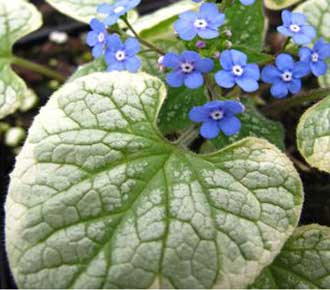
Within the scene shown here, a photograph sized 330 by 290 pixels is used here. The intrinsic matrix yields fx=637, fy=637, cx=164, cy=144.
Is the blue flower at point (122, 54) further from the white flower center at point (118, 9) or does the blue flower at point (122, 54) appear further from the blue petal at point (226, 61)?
the blue petal at point (226, 61)

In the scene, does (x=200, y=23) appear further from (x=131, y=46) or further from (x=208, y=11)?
(x=131, y=46)

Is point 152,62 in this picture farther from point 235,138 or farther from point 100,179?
point 100,179

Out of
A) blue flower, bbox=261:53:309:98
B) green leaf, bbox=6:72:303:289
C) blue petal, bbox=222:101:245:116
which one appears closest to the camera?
green leaf, bbox=6:72:303:289

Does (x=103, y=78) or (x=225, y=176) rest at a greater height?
(x=103, y=78)

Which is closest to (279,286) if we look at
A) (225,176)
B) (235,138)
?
(225,176)

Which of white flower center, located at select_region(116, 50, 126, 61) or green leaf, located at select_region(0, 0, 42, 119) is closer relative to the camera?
white flower center, located at select_region(116, 50, 126, 61)

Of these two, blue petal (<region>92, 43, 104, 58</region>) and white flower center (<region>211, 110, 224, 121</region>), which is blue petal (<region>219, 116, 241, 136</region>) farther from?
blue petal (<region>92, 43, 104, 58</region>)

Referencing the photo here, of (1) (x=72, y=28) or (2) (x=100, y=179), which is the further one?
(1) (x=72, y=28)

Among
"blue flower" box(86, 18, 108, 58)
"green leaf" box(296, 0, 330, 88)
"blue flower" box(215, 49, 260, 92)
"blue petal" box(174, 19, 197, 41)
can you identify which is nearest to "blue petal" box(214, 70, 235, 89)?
"blue flower" box(215, 49, 260, 92)

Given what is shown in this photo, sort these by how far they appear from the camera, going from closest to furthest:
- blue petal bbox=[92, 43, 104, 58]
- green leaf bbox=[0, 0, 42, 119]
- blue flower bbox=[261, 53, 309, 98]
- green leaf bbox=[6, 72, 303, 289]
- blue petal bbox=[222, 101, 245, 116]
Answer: green leaf bbox=[6, 72, 303, 289]
blue petal bbox=[222, 101, 245, 116]
blue flower bbox=[261, 53, 309, 98]
blue petal bbox=[92, 43, 104, 58]
green leaf bbox=[0, 0, 42, 119]
